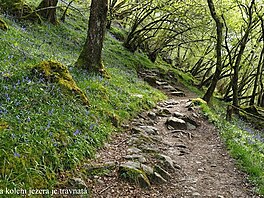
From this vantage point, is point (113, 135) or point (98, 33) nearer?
point (113, 135)

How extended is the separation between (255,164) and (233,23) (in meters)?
16.1

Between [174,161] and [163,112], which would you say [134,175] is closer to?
[174,161]

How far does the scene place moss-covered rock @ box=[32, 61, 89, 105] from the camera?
8180 mm

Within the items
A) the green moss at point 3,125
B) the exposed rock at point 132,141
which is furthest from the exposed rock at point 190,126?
the green moss at point 3,125

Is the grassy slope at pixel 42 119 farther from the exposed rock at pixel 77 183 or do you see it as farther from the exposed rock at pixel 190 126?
the exposed rock at pixel 190 126

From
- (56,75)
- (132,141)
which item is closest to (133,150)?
(132,141)

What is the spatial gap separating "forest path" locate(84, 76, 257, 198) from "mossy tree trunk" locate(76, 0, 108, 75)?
10.8 ft

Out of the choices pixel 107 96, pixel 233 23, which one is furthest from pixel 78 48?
pixel 233 23

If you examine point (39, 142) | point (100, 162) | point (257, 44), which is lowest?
point (100, 162)

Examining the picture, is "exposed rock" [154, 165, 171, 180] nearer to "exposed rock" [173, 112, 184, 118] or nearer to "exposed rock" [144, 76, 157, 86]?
"exposed rock" [173, 112, 184, 118]

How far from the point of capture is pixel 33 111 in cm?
634

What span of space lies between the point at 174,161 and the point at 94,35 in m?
6.79

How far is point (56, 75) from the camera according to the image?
330 inches

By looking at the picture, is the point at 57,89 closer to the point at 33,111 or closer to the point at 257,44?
the point at 33,111
